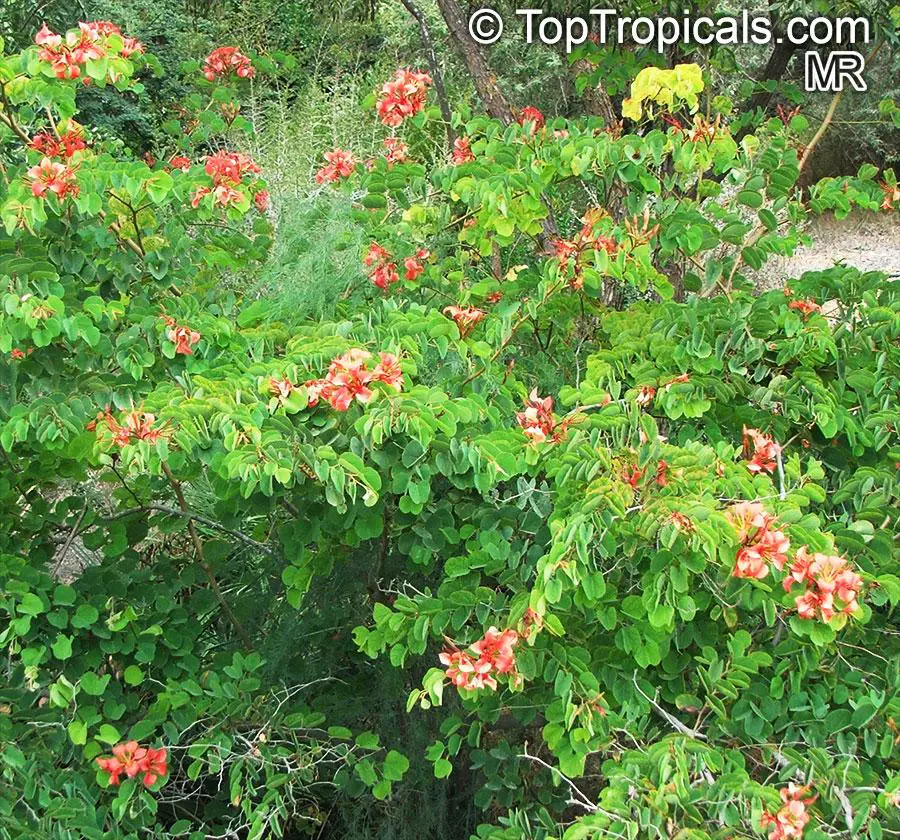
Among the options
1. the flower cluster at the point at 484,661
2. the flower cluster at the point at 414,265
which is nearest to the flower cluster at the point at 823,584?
the flower cluster at the point at 484,661

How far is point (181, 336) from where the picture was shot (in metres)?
1.96

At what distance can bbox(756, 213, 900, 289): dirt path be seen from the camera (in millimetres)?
7871

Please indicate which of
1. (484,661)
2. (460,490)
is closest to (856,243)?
(460,490)

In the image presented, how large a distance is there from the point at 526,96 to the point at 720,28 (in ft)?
12.7

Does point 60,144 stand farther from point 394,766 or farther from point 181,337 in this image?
point 394,766

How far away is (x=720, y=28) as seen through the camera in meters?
2.94

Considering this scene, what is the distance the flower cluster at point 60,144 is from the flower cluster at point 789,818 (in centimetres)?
151

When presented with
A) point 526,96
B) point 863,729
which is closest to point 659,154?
point 863,729

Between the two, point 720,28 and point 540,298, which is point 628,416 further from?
point 720,28

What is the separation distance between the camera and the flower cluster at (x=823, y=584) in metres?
1.47

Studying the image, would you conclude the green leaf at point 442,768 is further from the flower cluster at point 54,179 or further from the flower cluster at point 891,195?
the flower cluster at point 891,195

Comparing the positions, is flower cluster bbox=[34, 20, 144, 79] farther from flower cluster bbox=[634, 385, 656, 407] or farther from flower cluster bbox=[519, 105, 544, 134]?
flower cluster bbox=[634, 385, 656, 407]

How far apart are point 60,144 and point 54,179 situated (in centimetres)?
15

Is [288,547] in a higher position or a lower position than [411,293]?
lower
